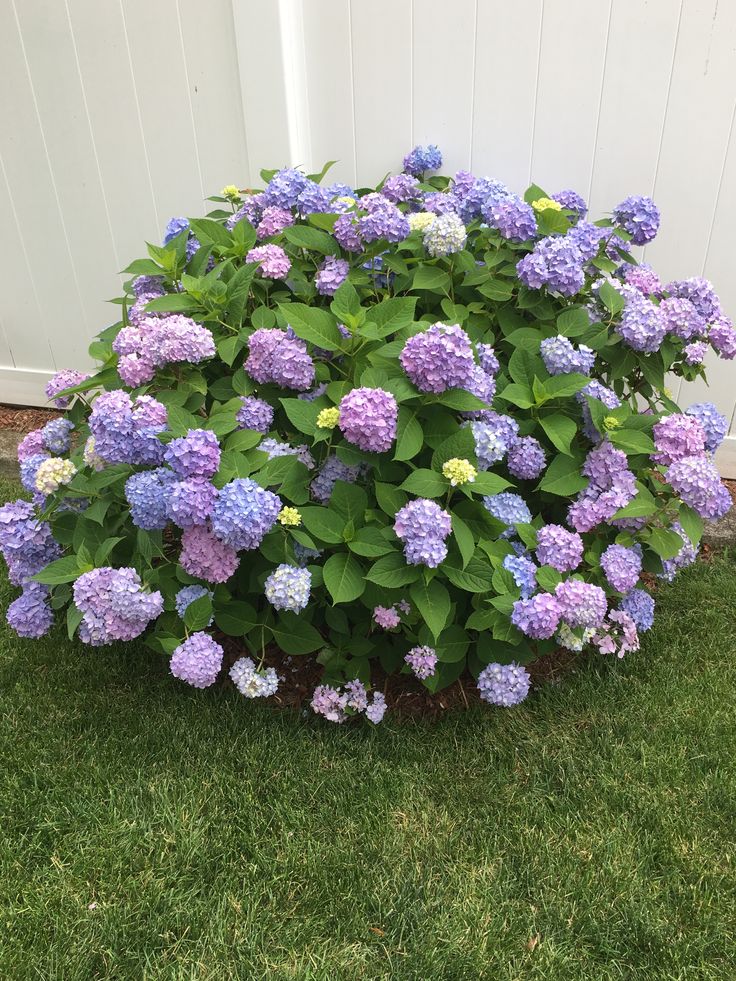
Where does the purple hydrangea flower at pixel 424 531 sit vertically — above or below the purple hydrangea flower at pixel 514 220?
below

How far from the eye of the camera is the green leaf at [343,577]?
1863mm

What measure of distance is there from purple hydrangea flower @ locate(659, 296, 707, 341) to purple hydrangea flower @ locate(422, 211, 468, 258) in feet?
1.95

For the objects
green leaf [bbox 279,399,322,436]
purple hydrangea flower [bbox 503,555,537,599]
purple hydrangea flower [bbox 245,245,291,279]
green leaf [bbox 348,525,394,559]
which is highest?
purple hydrangea flower [bbox 245,245,291,279]

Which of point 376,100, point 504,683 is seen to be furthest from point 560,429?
point 376,100

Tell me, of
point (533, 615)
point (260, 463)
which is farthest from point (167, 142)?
point (533, 615)

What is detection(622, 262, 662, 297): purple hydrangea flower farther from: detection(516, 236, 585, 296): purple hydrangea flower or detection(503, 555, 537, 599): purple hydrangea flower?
detection(503, 555, 537, 599): purple hydrangea flower

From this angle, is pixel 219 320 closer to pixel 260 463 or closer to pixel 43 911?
pixel 260 463

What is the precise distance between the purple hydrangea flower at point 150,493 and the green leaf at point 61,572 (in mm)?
238

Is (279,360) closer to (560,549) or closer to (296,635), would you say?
(296,635)

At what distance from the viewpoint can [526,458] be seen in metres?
2.07

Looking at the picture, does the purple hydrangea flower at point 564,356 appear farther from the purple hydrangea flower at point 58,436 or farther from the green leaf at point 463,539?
the purple hydrangea flower at point 58,436

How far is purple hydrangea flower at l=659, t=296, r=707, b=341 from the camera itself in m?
2.15

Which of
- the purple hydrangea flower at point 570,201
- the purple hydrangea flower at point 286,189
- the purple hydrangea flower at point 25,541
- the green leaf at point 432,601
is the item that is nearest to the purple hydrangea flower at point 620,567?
the green leaf at point 432,601

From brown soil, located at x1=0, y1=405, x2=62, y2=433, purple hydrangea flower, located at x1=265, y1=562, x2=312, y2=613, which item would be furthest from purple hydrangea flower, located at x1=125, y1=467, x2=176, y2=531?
brown soil, located at x1=0, y1=405, x2=62, y2=433
